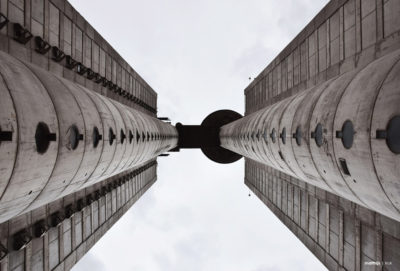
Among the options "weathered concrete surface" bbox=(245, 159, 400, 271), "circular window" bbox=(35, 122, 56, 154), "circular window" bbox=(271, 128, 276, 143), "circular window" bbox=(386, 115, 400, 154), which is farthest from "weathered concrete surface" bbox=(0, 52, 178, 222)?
"weathered concrete surface" bbox=(245, 159, 400, 271)

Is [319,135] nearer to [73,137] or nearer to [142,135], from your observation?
[73,137]

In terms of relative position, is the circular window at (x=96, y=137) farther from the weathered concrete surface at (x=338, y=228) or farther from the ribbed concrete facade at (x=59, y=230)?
the weathered concrete surface at (x=338, y=228)

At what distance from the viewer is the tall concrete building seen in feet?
22.9

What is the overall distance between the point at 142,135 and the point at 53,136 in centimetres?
1542

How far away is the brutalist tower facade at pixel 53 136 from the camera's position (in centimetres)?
718

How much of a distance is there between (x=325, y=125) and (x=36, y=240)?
51.1 feet

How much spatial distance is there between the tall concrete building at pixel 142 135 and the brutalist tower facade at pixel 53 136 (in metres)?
0.06

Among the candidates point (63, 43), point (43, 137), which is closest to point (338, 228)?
point (43, 137)

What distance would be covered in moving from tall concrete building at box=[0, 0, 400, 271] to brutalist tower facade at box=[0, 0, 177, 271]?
0.18 ft

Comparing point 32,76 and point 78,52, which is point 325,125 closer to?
point 32,76

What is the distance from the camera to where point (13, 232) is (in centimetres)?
1395

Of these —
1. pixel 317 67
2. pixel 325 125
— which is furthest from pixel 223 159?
pixel 325 125

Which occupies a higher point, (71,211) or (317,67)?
(317,67)

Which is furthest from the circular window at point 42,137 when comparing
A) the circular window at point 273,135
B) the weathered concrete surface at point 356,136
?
the circular window at point 273,135
